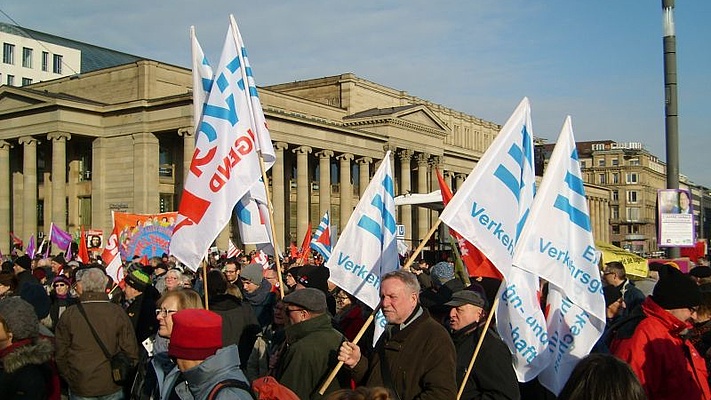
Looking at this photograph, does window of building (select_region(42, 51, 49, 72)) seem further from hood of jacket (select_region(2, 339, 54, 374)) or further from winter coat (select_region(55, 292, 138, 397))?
hood of jacket (select_region(2, 339, 54, 374))

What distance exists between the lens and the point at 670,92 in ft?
42.2

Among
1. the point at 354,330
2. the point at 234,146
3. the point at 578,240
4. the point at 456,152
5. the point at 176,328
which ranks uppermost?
the point at 456,152

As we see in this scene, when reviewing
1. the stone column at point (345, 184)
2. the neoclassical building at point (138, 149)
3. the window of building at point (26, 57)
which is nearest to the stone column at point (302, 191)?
the neoclassical building at point (138, 149)

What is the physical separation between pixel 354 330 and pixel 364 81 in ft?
189

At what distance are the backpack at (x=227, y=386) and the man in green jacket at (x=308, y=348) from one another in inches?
46.1

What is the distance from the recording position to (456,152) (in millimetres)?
71250

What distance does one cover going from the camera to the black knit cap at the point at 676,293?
4902mm

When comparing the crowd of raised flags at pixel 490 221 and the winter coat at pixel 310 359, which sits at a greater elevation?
the crowd of raised flags at pixel 490 221

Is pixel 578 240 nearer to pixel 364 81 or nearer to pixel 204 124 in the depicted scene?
pixel 204 124

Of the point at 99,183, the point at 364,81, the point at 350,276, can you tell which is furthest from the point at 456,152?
the point at 350,276

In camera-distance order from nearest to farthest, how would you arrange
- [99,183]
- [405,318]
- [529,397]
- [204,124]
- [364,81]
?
[405,318], [529,397], [204,124], [99,183], [364,81]

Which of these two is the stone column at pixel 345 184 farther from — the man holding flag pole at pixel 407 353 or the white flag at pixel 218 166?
the man holding flag pole at pixel 407 353

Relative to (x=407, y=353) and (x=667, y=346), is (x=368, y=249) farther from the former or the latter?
(x=667, y=346)

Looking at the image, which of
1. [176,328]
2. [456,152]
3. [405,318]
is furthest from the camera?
[456,152]
